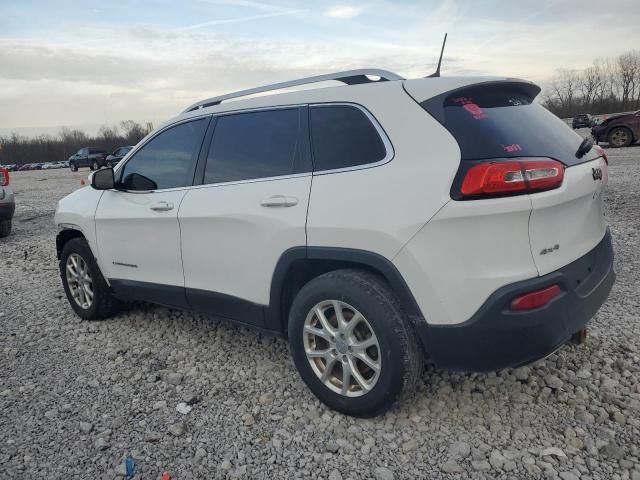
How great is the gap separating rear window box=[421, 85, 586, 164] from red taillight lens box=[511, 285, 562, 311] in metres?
0.64

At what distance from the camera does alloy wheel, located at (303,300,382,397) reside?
2.69m

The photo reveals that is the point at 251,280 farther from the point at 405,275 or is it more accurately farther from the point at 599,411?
the point at 599,411

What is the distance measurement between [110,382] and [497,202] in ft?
9.03

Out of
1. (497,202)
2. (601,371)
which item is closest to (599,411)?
(601,371)

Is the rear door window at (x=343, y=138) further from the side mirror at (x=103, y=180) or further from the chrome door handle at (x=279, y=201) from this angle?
the side mirror at (x=103, y=180)

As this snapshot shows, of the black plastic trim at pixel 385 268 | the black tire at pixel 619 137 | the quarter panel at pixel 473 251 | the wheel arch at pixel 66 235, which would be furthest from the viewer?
the black tire at pixel 619 137

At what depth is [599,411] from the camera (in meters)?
2.73

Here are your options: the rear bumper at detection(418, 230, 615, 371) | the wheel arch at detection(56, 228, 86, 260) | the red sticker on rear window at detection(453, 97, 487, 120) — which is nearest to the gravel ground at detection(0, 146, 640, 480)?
the rear bumper at detection(418, 230, 615, 371)

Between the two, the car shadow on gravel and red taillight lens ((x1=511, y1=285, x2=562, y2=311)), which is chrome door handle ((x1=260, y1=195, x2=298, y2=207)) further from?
red taillight lens ((x1=511, y1=285, x2=562, y2=311))

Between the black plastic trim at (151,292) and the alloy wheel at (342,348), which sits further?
the black plastic trim at (151,292)

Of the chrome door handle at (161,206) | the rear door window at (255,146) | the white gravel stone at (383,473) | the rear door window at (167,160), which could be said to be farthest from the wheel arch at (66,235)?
Answer: the white gravel stone at (383,473)

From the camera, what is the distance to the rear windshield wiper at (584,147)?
2.73 meters

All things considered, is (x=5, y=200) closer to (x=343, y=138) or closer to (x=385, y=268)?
(x=343, y=138)

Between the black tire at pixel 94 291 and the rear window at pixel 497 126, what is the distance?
10.5 ft
